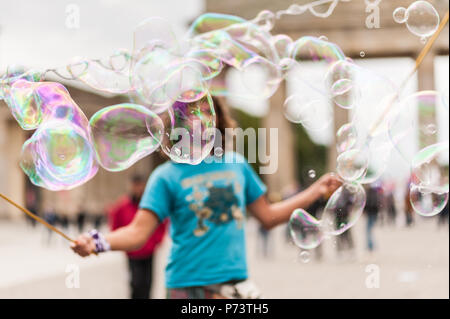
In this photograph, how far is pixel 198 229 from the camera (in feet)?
10.6

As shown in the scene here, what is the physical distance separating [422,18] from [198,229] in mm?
2211

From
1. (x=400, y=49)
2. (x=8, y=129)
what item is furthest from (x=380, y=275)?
(x=8, y=129)

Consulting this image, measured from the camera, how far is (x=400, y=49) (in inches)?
1318

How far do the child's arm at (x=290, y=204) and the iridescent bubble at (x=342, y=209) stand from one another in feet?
0.59

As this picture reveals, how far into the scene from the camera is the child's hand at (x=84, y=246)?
3047 millimetres

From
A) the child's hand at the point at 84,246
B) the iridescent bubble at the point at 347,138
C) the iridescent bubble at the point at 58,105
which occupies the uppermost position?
the iridescent bubble at the point at 58,105

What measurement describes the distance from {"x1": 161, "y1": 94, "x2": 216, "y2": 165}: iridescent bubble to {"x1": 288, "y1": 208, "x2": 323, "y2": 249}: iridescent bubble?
2.36 ft

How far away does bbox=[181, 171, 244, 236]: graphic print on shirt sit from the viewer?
3250 millimetres

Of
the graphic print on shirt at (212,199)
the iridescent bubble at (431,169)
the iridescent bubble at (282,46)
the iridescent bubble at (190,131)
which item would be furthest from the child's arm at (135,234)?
the iridescent bubble at (431,169)

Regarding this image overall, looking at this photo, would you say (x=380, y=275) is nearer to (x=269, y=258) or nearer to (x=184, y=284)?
(x=269, y=258)

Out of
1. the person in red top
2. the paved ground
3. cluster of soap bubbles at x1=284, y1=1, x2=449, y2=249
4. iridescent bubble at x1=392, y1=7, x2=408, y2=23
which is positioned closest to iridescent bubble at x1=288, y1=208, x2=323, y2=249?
cluster of soap bubbles at x1=284, y1=1, x2=449, y2=249

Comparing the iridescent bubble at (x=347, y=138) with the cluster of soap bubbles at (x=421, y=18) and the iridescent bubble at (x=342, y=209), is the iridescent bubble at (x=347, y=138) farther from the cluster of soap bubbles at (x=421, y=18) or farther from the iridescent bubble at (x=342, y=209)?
the cluster of soap bubbles at (x=421, y=18)

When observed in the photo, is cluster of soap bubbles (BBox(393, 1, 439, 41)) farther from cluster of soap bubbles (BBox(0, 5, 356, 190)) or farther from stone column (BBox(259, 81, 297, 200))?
stone column (BBox(259, 81, 297, 200))
